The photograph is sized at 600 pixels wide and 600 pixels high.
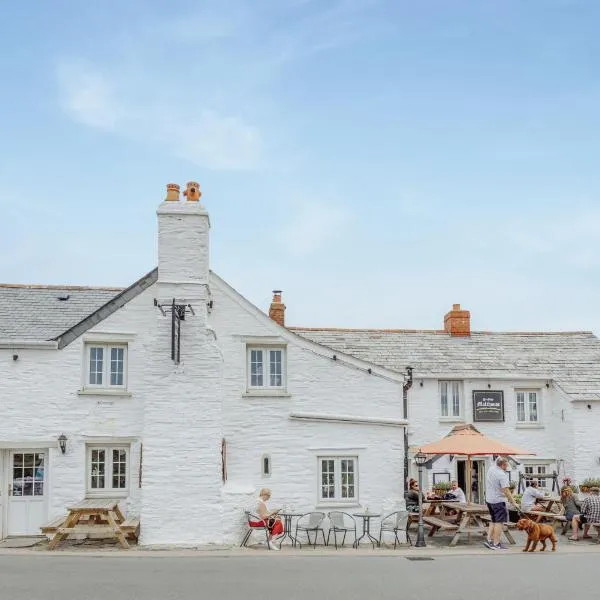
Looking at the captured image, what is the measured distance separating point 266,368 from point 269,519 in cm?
351

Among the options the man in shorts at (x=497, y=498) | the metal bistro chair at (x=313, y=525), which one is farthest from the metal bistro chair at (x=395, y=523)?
the man in shorts at (x=497, y=498)

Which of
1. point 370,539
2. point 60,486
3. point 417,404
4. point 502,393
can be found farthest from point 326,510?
point 502,393

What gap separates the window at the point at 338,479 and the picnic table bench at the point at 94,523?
4.17m

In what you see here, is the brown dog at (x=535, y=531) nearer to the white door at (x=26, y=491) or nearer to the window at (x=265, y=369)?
the window at (x=265, y=369)

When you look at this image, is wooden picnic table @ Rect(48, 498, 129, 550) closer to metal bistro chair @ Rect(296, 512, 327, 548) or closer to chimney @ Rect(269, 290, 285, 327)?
metal bistro chair @ Rect(296, 512, 327, 548)

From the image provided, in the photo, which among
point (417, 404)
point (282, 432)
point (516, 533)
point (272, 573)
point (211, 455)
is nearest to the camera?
point (272, 573)

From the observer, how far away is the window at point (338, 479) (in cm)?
1709

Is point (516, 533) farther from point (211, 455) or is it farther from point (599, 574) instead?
point (211, 455)

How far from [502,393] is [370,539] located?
12.2 m

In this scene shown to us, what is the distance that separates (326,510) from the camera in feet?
55.6

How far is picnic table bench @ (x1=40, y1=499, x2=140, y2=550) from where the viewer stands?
1477 centimetres

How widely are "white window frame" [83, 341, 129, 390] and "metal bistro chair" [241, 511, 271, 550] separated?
4.05 metres

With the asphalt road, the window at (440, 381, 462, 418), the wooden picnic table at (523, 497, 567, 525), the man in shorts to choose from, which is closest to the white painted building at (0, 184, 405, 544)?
the asphalt road

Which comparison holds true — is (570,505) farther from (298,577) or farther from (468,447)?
(298,577)
